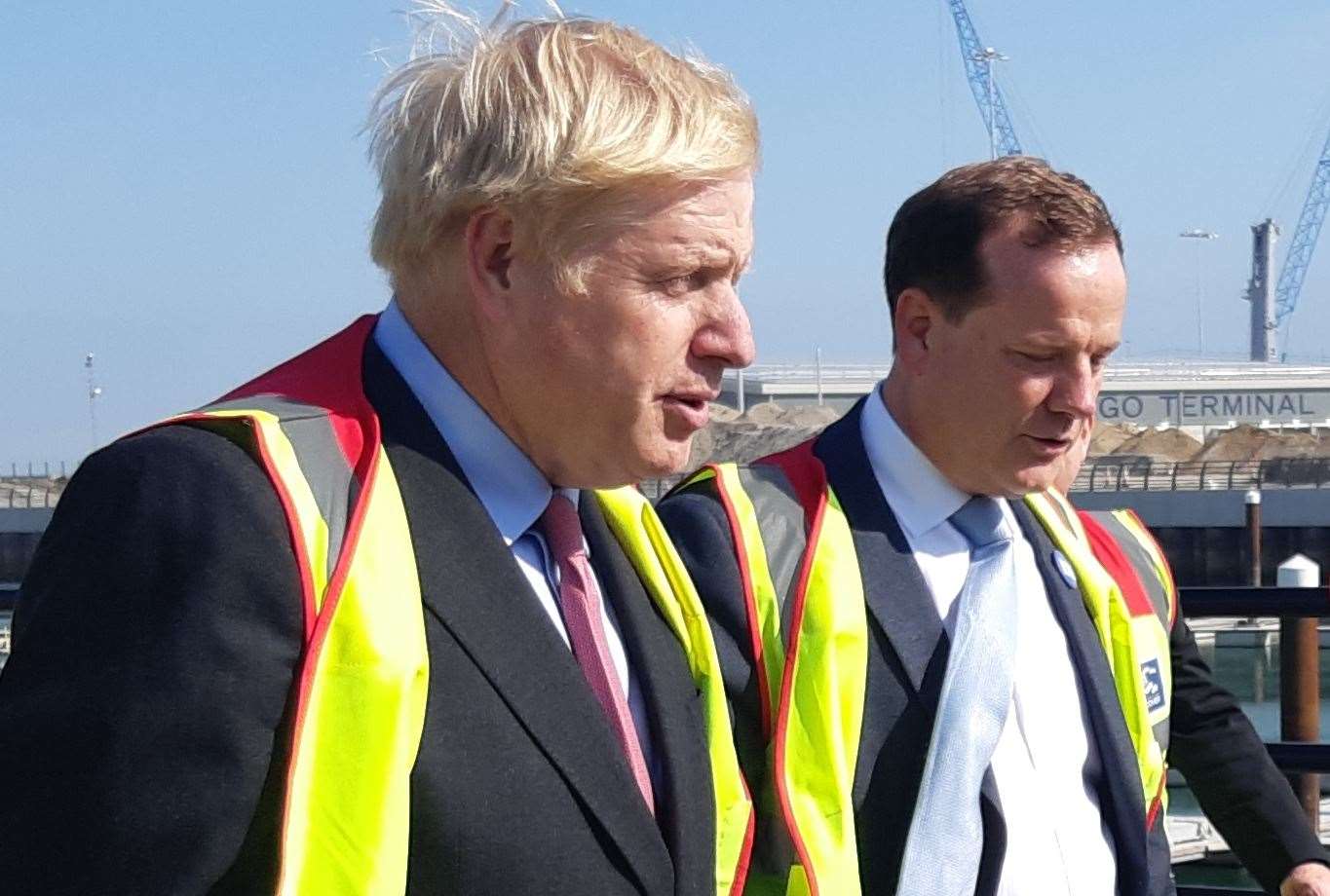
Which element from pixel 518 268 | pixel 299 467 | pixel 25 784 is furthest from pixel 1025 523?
pixel 25 784

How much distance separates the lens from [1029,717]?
2342 millimetres

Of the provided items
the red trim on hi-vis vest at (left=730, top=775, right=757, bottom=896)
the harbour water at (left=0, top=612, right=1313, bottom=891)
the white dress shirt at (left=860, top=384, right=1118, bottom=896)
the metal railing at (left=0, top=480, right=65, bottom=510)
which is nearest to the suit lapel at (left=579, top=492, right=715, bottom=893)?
the red trim on hi-vis vest at (left=730, top=775, right=757, bottom=896)

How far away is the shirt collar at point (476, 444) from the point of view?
180 centimetres

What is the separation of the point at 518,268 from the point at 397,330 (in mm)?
170

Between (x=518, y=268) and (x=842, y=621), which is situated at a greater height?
(x=518, y=268)

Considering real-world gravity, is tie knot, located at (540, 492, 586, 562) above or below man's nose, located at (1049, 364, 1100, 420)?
below

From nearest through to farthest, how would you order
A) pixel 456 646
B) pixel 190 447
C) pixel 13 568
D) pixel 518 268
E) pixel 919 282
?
1. pixel 190 447
2. pixel 456 646
3. pixel 518 268
4. pixel 919 282
5. pixel 13 568

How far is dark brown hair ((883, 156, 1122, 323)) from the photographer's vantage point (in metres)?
2.39

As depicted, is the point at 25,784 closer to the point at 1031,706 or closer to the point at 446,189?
the point at 446,189

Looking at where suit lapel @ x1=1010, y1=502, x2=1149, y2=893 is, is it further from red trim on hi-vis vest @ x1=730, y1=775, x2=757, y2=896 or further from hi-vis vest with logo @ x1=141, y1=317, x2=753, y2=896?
hi-vis vest with logo @ x1=141, y1=317, x2=753, y2=896

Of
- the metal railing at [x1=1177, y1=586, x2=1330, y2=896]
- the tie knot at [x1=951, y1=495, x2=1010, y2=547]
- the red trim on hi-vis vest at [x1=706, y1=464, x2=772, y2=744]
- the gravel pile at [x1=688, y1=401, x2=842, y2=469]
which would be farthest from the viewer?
the gravel pile at [x1=688, y1=401, x2=842, y2=469]

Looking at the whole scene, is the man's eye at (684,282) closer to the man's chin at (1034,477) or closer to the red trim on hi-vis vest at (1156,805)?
the man's chin at (1034,477)

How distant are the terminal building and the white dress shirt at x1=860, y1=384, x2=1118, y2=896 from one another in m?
61.7

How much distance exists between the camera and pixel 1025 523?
2.59 metres
